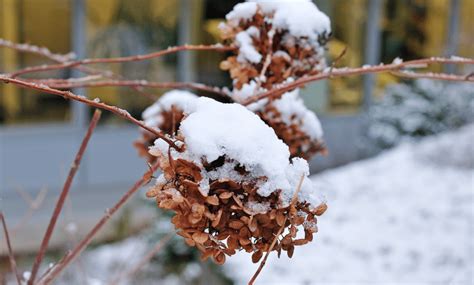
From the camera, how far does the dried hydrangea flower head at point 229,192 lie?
80cm

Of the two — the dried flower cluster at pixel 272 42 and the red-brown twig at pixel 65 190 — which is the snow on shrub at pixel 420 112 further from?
the red-brown twig at pixel 65 190

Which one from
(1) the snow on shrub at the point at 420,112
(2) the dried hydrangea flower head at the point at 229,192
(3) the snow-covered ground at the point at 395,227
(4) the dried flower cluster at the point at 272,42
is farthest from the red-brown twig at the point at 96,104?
(1) the snow on shrub at the point at 420,112

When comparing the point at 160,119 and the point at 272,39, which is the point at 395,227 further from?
the point at 272,39

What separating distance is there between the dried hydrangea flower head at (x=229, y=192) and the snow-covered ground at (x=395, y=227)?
5.51 ft

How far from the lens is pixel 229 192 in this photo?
0.80 metres

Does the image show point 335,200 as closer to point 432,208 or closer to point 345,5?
point 432,208

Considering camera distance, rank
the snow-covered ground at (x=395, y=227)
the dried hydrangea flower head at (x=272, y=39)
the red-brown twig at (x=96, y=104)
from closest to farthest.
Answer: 1. the red-brown twig at (x=96, y=104)
2. the dried hydrangea flower head at (x=272, y=39)
3. the snow-covered ground at (x=395, y=227)

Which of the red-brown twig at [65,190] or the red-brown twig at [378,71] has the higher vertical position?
the red-brown twig at [378,71]

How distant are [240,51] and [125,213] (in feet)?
11.5

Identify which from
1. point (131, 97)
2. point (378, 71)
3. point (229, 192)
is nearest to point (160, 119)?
point (378, 71)

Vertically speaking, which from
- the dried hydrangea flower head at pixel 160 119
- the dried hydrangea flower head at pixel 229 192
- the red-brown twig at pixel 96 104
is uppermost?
the dried hydrangea flower head at pixel 160 119

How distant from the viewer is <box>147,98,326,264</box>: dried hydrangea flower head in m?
0.80

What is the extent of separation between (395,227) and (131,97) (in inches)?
163

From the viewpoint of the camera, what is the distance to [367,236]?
4109 mm
